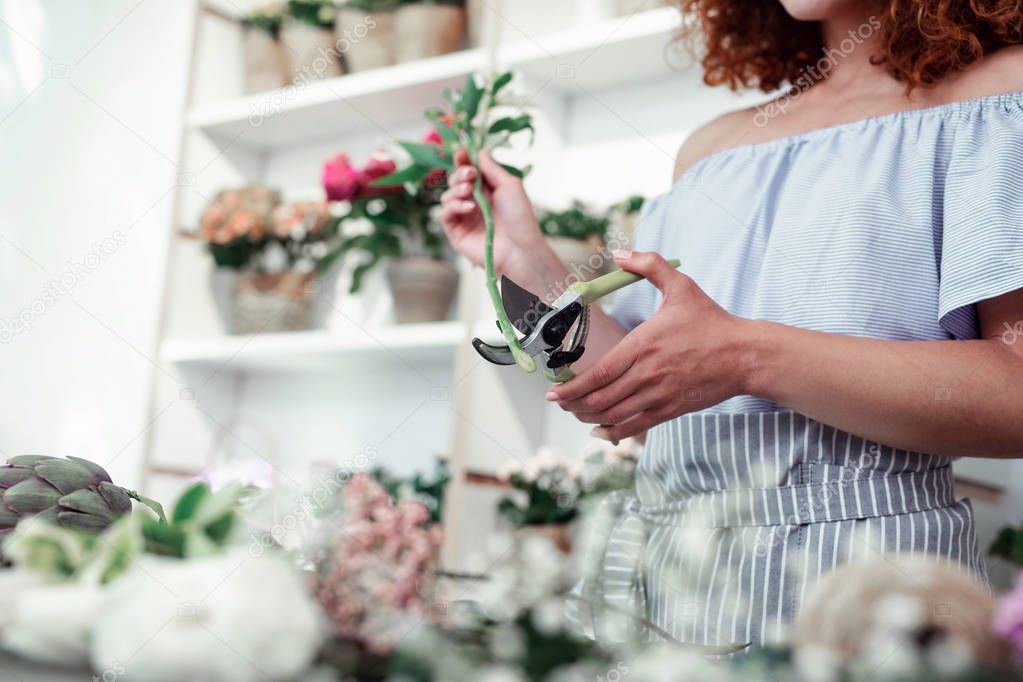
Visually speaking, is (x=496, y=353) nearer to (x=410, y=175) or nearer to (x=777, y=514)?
(x=777, y=514)

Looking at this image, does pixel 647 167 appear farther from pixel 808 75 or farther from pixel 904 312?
pixel 904 312

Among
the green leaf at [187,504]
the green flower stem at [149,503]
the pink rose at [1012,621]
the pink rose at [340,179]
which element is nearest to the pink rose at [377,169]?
the pink rose at [340,179]

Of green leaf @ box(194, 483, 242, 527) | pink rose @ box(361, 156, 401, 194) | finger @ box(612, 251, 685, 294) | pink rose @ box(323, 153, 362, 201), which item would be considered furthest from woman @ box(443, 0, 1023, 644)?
pink rose @ box(323, 153, 362, 201)

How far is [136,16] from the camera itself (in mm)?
2791

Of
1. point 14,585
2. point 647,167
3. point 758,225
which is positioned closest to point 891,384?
point 758,225

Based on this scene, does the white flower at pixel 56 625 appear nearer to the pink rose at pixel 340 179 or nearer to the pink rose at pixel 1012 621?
the pink rose at pixel 1012 621

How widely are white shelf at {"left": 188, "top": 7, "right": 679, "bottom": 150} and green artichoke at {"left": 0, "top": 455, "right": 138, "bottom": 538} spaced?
1.34m

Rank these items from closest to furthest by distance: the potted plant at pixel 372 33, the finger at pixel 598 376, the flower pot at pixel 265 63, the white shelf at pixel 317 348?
the finger at pixel 598 376 < the white shelf at pixel 317 348 < the potted plant at pixel 372 33 < the flower pot at pixel 265 63

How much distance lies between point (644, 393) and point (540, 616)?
53cm

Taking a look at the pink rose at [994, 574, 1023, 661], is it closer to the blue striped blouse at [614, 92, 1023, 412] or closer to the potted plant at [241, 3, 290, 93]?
the blue striped blouse at [614, 92, 1023, 412]

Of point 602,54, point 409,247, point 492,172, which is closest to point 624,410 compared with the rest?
point 492,172

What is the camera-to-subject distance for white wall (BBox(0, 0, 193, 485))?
264 centimetres

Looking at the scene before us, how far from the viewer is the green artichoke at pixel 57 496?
44 cm

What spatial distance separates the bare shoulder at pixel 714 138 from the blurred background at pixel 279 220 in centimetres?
64
